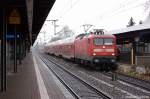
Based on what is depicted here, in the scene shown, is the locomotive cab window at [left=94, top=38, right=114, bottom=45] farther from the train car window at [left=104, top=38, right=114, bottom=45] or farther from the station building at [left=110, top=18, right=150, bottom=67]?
the station building at [left=110, top=18, right=150, bottom=67]

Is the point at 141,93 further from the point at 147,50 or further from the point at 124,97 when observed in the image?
the point at 147,50

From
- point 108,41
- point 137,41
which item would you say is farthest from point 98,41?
point 137,41

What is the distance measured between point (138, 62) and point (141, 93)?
15.1 meters

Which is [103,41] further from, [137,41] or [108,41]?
[137,41]

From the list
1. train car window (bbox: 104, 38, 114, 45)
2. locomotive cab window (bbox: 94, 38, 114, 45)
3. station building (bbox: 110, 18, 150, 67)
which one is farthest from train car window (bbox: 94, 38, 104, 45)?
station building (bbox: 110, 18, 150, 67)

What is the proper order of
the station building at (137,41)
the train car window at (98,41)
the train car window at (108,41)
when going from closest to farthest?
the train car window at (98,41)
the train car window at (108,41)
the station building at (137,41)

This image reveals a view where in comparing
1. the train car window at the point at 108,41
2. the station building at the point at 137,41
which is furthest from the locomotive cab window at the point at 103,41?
the station building at the point at 137,41

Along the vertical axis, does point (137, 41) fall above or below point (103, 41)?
above

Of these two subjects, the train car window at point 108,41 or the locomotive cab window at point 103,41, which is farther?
the train car window at point 108,41

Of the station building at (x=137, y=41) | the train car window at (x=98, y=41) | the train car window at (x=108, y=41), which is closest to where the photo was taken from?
the train car window at (x=98, y=41)

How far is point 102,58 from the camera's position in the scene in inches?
1151

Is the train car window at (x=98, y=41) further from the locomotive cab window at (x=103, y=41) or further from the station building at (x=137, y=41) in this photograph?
the station building at (x=137, y=41)

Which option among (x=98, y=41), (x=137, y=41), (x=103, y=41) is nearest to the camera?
(x=98, y=41)

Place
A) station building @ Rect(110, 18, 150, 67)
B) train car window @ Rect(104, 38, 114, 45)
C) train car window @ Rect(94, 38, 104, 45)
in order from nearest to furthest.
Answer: train car window @ Rect(94, 38, 104, 45) < train car window @ Rect(104, 38, 114, 45) < station building @ Rect(110, 18, 150, 67)
